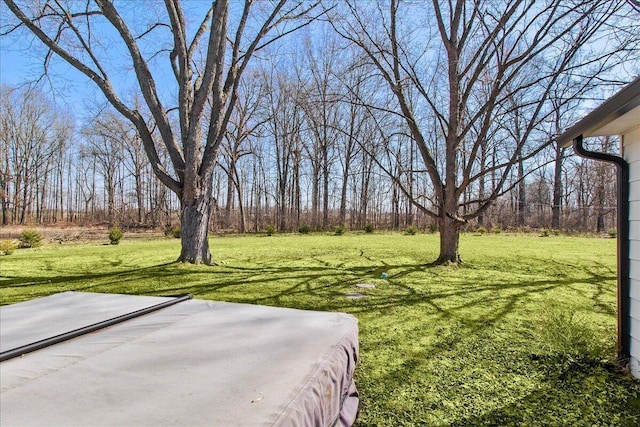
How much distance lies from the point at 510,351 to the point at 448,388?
0.89 meters

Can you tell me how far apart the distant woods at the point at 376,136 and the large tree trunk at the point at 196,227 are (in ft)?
2.75

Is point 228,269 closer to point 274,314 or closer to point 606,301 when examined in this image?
point 274,314

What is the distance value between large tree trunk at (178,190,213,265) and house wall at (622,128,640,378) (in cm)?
590

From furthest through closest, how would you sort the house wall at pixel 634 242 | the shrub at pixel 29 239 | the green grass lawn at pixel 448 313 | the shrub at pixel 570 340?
the shrub at pixel 29 239 → the shrub at pixel 570 340 → the house wall at pixel 634 242 → the green grass lawn at pixel 448 313

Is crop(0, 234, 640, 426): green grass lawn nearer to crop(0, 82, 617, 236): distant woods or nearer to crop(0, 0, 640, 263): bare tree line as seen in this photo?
crop(0, 0, 640, 263): bare tree line

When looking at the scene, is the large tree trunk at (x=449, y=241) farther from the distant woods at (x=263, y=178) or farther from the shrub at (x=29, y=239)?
the shrub at (x=29, y=239)

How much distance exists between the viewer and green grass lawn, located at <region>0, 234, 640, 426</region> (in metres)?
1.93

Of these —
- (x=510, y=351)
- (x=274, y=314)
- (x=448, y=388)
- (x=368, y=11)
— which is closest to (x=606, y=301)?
(x=510, y=351)


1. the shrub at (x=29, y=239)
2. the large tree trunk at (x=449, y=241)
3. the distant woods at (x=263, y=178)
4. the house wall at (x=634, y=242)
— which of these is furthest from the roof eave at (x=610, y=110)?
the distant woods at (x=263, y=178)

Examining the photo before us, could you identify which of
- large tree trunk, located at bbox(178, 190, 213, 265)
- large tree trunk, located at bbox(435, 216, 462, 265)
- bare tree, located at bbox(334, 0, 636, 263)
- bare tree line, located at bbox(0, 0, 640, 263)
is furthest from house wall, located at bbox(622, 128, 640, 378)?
large tree trunk, located at bbox(178, 190, 213, 265)

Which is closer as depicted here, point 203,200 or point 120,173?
point 203,200

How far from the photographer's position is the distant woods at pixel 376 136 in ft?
18.1

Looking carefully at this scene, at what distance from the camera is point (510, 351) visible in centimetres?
264

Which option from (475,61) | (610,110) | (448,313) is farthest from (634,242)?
(475,61)
